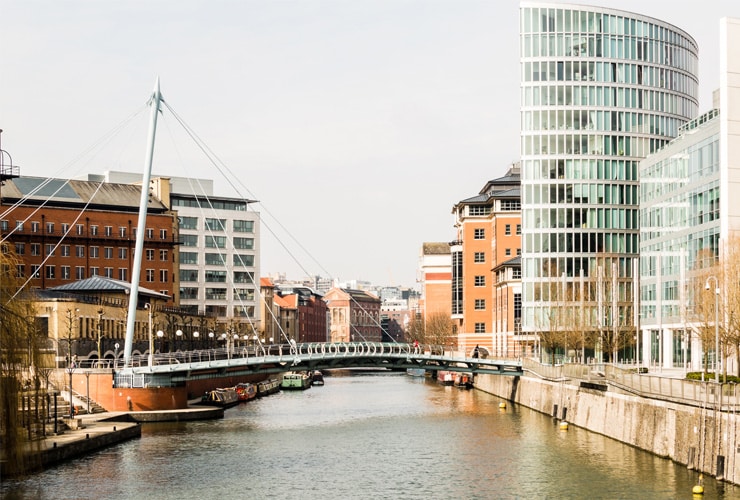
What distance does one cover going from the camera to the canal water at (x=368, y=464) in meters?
54.4

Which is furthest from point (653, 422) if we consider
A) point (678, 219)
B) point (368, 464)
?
point (678, 219)

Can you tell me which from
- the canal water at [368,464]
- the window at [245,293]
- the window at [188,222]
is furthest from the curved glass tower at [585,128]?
the window at [245,293]

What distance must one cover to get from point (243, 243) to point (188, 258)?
1024cm

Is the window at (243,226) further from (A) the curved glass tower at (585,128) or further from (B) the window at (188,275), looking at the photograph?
(A) the curved glass tower at (585,128)

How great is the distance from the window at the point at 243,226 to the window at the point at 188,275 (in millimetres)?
10033

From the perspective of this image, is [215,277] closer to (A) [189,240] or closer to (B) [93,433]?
(A) [189,240]

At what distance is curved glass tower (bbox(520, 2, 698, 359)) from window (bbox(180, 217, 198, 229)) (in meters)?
68.7

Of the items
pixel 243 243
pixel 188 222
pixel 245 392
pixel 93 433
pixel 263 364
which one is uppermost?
pixel 188 222

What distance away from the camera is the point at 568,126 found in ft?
425

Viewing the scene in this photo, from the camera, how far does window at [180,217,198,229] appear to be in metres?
182

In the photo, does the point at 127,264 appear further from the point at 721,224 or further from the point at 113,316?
the point at 721,224

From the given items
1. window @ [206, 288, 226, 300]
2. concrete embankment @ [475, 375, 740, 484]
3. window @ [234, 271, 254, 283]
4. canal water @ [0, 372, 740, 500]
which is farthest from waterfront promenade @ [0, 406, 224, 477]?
window @ [234, 271, 254, 283]

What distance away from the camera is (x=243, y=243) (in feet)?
618

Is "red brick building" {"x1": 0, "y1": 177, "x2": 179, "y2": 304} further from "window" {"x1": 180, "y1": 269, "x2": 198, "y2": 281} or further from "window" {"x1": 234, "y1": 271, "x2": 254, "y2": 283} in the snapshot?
"window" {"x1": 234, "y1": 271, "x2": 254, "y2": 283}
